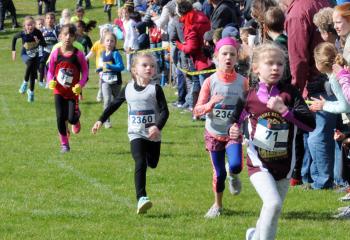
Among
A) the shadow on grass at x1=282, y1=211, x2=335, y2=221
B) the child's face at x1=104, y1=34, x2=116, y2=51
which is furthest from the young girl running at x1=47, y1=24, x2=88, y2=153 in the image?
the shadow on grass at x1=282, y1=211, x2=335, y2=221

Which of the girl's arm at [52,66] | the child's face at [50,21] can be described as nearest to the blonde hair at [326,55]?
the girl's arm at [52,66]

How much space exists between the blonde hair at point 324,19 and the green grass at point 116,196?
1929mm

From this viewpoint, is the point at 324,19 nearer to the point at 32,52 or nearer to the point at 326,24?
the point at 326,24

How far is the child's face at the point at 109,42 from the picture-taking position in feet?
53.6

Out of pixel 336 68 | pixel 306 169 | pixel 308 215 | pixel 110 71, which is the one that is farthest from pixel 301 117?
pixel 110 71

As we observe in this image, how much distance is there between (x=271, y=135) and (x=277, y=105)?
16.4 inches

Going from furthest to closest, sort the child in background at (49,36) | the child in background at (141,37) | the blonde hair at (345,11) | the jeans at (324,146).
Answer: the child in background at (49,36) < the child in background at (141,37) < the jeans at (324,146) < the blonde hair at (345,11)

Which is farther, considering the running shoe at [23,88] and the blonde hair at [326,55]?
the running shoe at [23,88]

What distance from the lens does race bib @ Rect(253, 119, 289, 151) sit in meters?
7.57

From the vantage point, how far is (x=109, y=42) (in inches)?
643

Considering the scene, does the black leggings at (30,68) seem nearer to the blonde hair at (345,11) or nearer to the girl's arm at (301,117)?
the blonde hair at (345,11)

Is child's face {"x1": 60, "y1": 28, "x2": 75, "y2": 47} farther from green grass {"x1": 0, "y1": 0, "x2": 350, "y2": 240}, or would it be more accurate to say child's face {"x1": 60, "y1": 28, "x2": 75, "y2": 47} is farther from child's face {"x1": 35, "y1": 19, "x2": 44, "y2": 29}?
child's face {"x1": 35, "y1": 19, "x2": 44, "y2": 29}

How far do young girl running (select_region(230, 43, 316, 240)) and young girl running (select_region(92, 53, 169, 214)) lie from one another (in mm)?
1713

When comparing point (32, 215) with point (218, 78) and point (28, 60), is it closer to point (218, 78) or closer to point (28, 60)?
point (218, 78)
